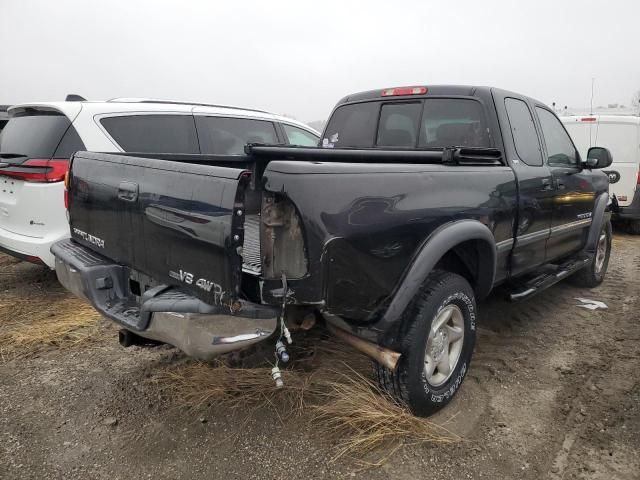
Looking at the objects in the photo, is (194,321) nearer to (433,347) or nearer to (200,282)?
(200,282)

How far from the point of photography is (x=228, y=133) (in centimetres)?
567

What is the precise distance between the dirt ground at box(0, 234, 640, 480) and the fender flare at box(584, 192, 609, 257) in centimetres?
116

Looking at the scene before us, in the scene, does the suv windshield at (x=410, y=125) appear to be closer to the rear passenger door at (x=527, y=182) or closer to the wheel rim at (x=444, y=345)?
the rear passenger door at (x=527, y=182)

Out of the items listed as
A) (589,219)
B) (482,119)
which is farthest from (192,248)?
(589,219)

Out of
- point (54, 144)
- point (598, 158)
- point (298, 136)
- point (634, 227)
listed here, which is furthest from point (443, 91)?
point (634, 227)

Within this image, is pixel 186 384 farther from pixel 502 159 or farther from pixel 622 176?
pixel 622 176

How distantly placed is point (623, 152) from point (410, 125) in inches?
257

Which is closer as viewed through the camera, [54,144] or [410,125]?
[410,125]

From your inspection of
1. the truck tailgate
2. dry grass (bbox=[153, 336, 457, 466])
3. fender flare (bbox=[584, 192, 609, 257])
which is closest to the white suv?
the truck tailgate

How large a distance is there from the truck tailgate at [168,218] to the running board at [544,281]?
2.34 metres

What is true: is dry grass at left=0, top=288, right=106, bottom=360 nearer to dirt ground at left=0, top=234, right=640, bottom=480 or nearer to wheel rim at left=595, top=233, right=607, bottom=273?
dirt ground at left=0, top=234, right=640, bottom=480

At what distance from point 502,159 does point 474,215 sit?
724 mm

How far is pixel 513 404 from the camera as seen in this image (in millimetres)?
2951

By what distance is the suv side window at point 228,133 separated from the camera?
5441 millimetres
